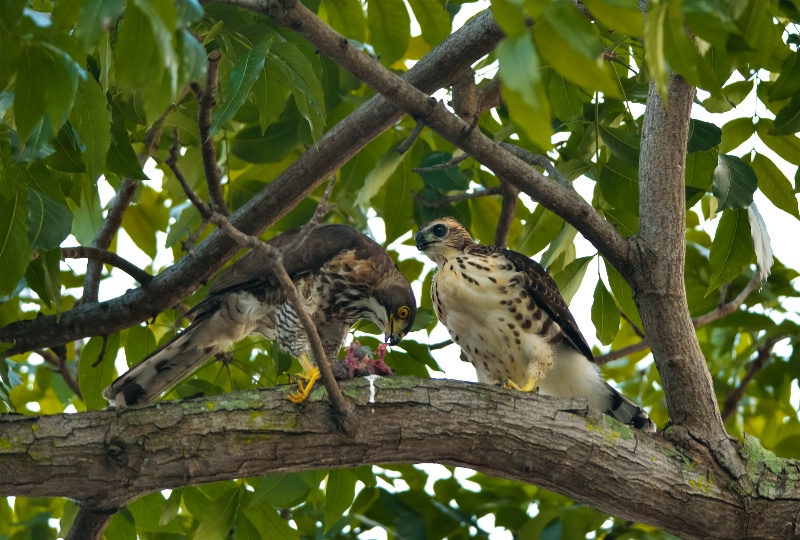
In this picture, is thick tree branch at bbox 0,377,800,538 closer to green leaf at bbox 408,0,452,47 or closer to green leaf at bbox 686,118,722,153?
green leaf at bbox 686,118,722,153

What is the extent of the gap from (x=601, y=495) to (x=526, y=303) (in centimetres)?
109

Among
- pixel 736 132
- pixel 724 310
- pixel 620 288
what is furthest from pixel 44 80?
pixel 724 310

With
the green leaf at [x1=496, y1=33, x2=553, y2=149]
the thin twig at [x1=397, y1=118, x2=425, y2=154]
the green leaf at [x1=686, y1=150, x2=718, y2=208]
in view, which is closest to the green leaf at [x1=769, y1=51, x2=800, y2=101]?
the green leaf at [x1=686, y1=150, x2=718, y2=208]

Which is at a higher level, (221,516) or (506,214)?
(506,214)

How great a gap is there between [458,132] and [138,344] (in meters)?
2.13

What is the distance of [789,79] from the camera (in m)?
3.02

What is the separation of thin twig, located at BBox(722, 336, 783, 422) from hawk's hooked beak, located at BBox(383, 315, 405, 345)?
225 centimetres

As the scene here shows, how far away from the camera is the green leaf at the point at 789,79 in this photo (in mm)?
3016

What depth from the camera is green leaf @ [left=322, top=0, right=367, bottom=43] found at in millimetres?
3709

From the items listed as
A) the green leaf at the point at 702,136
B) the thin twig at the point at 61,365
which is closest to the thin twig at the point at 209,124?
the thin twig at the point at 61,365

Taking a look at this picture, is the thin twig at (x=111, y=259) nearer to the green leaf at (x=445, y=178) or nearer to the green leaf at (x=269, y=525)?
the green leaf at (x=269, y=525)

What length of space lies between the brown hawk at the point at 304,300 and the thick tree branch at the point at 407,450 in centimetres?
117

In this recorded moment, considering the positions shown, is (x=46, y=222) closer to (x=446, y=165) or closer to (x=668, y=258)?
(x=446, y=165)

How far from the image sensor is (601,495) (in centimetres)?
319
